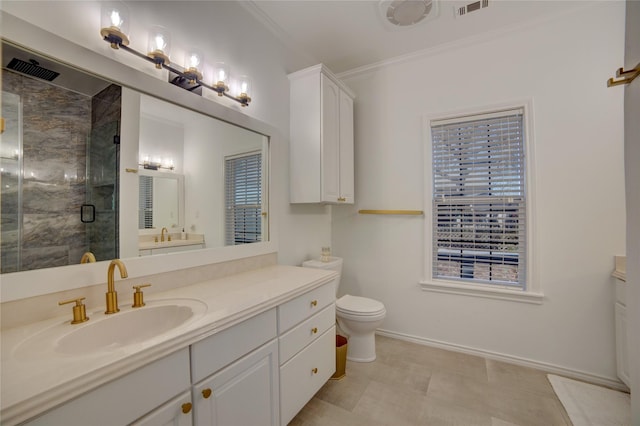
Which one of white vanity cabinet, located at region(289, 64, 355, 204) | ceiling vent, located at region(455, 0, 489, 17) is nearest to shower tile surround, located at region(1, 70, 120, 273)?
white vanity cabinet, located at region(289, 64, 355, 204)

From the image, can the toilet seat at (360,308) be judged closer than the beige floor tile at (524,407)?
No

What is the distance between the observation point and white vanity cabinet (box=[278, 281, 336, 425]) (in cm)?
144

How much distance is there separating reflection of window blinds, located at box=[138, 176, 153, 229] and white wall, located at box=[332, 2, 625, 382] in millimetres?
2035

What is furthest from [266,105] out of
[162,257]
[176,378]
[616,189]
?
[616,189]

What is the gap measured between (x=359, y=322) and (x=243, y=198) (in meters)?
1.33

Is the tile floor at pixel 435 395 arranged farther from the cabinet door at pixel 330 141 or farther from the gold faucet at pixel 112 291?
the cabinet door at pixel 330 141

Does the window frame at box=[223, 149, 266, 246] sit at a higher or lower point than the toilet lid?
higher

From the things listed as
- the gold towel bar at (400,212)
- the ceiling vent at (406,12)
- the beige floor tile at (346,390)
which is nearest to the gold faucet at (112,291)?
the beige floor tile at (346,390)

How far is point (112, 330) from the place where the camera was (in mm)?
1100

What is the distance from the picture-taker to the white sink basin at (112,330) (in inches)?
35.0

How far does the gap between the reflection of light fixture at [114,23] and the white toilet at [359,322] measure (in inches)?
74.1

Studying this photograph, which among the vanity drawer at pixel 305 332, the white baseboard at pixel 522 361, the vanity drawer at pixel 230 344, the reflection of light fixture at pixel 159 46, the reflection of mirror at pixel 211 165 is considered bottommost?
the white baseboard at pixel 522 361

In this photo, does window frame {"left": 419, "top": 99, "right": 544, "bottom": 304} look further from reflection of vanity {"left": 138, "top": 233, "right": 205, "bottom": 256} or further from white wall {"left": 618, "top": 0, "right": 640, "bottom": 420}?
→ reflection of vanity {"left": 138, "top": 233, "right": 205, "bottom": 256}

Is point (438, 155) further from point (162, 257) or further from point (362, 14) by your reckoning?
point (162, 257)
